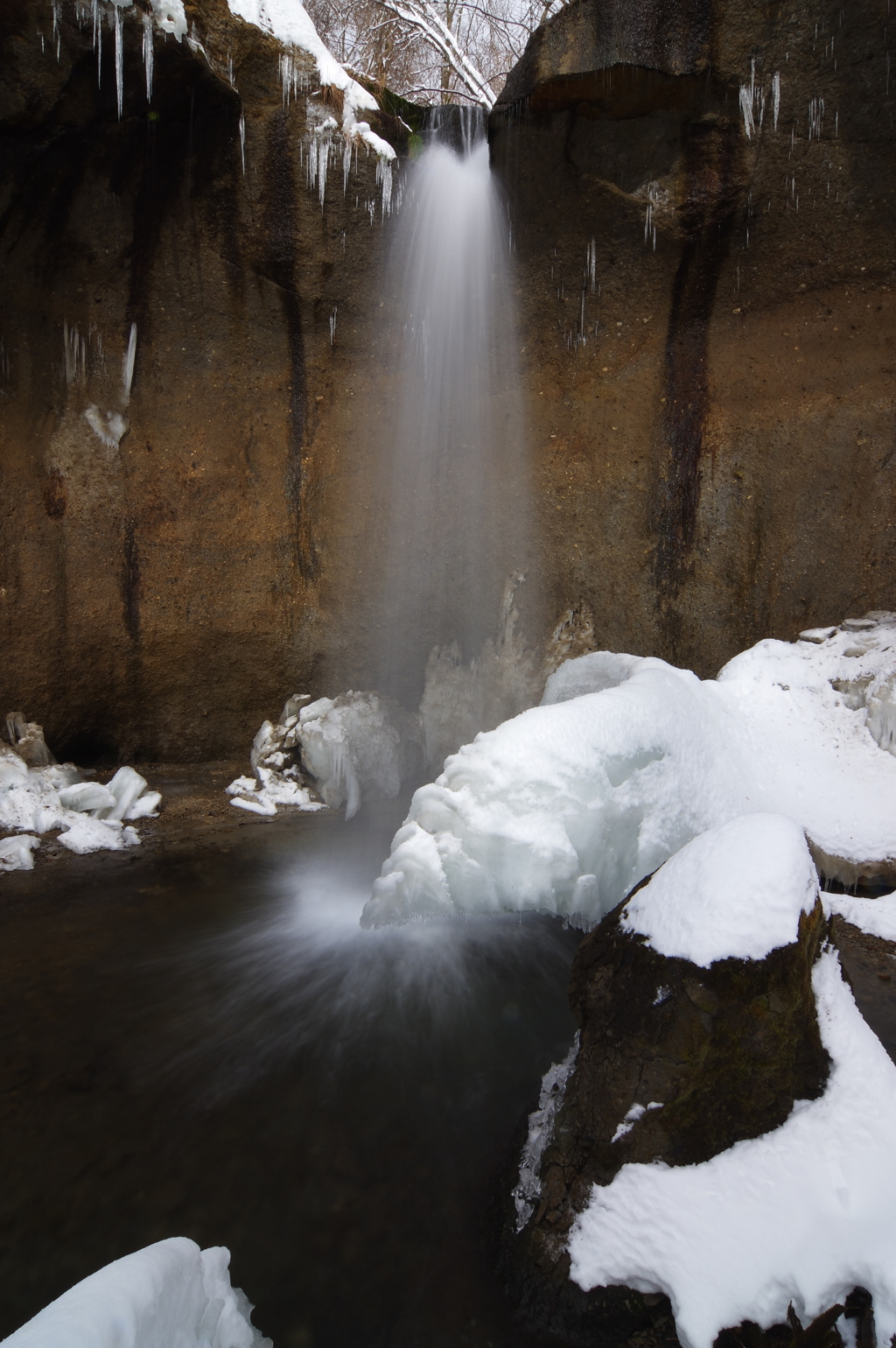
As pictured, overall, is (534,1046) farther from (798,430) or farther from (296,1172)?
(798,430)

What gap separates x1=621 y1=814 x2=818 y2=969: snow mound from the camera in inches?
79.3

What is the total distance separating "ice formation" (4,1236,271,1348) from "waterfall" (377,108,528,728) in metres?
5.77

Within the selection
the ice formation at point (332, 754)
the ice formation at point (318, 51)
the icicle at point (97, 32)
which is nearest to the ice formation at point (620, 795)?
the ice formation at point (332, 754)

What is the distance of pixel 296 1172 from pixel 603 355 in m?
6.24

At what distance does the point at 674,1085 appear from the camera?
1.98 meters

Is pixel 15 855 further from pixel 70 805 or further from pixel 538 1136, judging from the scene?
pixel 538 1136

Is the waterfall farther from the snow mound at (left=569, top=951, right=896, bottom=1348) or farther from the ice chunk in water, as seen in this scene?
the snow mound at (left=569, top=951, right=896, bottom=1348)

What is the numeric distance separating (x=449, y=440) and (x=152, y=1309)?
21.9 ft

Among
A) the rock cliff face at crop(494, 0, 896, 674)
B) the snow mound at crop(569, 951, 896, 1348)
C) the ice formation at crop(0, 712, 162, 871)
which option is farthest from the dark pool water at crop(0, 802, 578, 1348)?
the rock cliff face at crop(494, 0, 896, 674)

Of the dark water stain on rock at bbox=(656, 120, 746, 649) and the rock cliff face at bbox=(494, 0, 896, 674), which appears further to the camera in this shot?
the dark water stain on rock at bbox=(656, 120, 746, 649)

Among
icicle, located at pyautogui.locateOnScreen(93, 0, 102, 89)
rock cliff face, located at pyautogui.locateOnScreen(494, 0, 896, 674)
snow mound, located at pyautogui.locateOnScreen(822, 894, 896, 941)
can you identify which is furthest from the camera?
rock cliff face, located at pyautogui.locateOnScreen(494, 0, 896, 674)

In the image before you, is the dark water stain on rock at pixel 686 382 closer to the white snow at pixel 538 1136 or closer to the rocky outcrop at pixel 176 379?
the rocky outcrop at pixel 176 379

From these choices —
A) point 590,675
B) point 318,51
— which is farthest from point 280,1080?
point 318,51

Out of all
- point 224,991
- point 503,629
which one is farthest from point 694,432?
point 224,991
